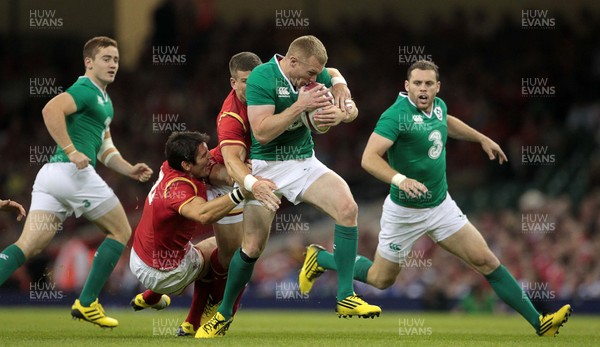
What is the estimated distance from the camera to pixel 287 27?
2369cm

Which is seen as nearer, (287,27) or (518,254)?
(518,254)

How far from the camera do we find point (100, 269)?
9.98 m

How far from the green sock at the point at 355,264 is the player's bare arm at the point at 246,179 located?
4.58 feet

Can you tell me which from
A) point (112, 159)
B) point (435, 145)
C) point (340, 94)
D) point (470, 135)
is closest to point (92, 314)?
point (112, 159)

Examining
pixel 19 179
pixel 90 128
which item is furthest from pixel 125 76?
pixel 90 128

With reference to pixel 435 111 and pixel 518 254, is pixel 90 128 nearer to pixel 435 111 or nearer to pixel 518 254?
pixel 435 111

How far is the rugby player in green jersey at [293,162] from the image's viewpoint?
843cm

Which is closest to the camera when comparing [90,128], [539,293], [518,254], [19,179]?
[90,128]

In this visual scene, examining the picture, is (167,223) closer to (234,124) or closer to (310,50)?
(234,124)

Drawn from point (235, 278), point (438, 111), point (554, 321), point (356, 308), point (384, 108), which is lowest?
point (554, 321)

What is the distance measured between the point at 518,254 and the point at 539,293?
4.12ft

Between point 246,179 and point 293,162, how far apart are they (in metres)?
0.68

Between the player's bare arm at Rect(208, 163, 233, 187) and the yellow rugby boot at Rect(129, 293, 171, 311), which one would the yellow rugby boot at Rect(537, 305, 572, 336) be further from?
the yellow rugby boot at Rect(129, 293, 171, 311)

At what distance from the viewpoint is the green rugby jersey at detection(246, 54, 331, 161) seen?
8625 millimetres
